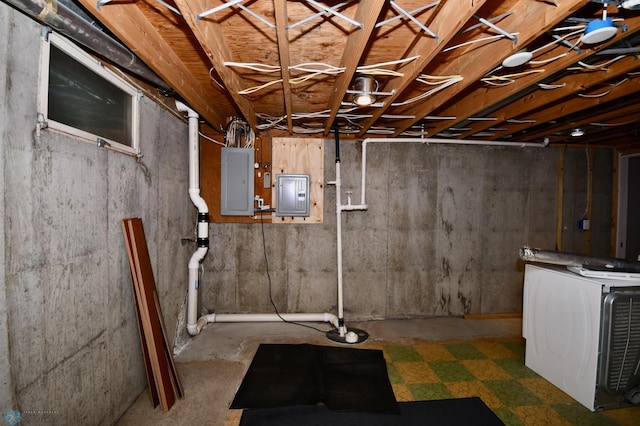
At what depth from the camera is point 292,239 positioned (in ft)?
11.3

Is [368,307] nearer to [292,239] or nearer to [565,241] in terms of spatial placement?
[292,239]

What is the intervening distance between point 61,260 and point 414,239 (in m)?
3.33

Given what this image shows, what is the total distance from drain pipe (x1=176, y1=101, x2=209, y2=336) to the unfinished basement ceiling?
24 cm

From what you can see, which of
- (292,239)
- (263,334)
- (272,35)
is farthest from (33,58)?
(263,334)

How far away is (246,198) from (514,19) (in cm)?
267

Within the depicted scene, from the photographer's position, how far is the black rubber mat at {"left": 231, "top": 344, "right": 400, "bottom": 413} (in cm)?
204

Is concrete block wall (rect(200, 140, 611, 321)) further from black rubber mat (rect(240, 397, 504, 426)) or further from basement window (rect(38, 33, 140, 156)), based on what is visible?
basement window (rect(38, 33, 140, 156))

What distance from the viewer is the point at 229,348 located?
110 inches

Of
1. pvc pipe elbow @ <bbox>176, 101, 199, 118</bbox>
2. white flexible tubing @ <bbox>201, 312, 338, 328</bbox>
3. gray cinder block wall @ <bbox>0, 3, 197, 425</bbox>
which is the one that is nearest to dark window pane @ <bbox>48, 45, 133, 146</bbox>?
gray cinder block wall @ <bbox>0, 3, 197, 425</bbox>

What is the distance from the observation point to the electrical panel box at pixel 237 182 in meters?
3.09

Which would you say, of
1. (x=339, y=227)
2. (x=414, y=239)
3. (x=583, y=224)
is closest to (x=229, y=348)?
(x=339, y=227)

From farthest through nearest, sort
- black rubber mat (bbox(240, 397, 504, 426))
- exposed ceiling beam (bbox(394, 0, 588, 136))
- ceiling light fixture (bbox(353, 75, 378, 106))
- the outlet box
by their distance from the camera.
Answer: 1. the outlet box
2. ceiling light fixture (bbox(353, 75, 378, 106))
3. black rubber mat (bbox(240, 397, 504, 426))
4. exposed ceiling beam (bbox(394, 0, 588, 136))

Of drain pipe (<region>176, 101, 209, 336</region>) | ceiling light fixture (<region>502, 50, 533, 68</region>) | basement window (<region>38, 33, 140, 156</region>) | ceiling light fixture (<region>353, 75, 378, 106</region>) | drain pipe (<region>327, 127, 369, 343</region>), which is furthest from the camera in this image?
drain pipe (<region>327, 127, 369, 343</region>)

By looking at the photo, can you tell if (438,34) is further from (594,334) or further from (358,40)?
(594,334)
